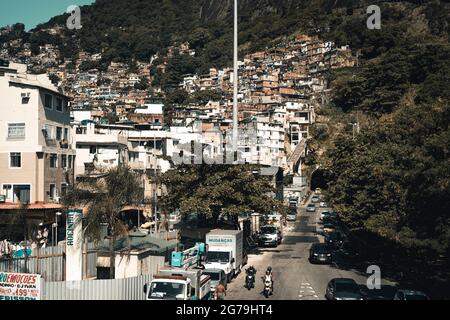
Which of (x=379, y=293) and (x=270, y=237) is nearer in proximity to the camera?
(x=379, y=293)

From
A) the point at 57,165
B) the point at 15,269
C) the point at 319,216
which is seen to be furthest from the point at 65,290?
the point at 319,216

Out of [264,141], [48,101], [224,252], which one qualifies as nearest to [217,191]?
[224,252]

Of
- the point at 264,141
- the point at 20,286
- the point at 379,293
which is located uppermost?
the point at 264,141

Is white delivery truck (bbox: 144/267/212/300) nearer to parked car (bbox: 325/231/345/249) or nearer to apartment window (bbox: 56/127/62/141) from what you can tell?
parked car (bbox: 325/231/345/249)

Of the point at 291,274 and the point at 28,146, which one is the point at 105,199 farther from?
the point at 28,146

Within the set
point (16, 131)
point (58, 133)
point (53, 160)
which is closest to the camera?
point (16, 131)

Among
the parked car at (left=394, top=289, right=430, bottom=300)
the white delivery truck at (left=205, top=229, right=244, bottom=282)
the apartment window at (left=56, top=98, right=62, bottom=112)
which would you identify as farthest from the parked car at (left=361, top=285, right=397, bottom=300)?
the apartment window at (left=56, top=98, right=62, bottom=112)

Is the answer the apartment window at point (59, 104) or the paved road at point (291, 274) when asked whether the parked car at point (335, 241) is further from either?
the apartment window at point (59, 104)
